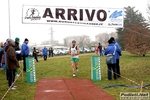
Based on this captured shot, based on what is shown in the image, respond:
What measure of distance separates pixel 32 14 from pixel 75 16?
1889 mm

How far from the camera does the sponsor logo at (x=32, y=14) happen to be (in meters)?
10.7

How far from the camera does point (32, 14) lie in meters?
10.8

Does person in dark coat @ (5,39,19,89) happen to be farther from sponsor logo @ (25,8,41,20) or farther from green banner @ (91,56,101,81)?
green banner @ (91,56,101,81)

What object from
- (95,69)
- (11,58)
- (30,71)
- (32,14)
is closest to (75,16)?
(32,14)

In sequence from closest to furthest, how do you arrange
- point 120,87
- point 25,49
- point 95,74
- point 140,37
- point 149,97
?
point 149,97
point 120,87
point 95,74
point 25,49
point 140,37

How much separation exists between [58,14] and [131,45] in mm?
21708

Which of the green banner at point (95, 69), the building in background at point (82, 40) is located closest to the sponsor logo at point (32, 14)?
the green banner at point (95, 69)

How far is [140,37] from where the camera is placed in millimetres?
30906

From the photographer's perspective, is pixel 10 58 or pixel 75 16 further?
pixel 75 16

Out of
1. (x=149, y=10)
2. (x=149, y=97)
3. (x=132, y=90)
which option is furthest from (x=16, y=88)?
(x=149, y=10)

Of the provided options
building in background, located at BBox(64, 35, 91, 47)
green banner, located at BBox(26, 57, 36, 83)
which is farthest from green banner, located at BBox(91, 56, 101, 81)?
building in background, located at BBox(64, 35, 91, 47)

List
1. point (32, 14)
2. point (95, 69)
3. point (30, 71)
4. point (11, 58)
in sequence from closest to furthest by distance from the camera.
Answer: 1. point (11, 58)
2. point (30, 71)
3. point (95, 69)
4. point (32, 14)

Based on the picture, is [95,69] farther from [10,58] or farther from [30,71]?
[10,58]

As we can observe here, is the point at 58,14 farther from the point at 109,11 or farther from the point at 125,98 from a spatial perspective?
the point at 125,98
